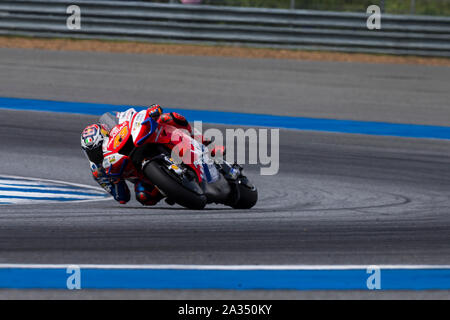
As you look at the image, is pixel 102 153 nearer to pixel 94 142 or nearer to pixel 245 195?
pixel 94 142

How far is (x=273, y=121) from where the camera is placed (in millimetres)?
12586

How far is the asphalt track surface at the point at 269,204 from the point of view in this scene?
6.57m

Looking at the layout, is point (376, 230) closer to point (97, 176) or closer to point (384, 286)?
point (384, 286)

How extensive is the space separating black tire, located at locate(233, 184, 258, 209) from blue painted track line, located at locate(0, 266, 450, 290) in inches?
66.1

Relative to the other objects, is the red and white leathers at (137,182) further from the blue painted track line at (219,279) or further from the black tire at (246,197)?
the blue painted track line at (219,279)

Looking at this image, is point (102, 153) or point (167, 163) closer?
point (167, 163)

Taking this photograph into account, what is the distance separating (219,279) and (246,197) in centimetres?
189

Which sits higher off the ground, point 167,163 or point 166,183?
point 167,163

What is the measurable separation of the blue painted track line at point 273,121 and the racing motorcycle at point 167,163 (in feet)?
15.7

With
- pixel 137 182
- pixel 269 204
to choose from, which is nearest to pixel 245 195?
pixel 269 204

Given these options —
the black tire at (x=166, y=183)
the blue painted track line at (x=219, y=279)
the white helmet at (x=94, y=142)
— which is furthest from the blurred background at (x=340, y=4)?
the blue painted track line at (x=219, y=279)
